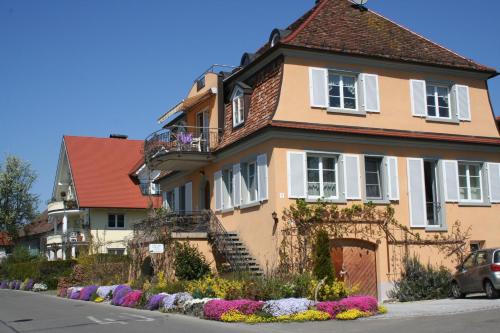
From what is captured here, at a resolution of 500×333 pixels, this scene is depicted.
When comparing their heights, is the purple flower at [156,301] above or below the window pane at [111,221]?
below

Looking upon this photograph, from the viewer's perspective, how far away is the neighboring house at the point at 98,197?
49031mm

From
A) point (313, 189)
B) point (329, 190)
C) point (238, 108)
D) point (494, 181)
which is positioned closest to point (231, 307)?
point (313, 189)

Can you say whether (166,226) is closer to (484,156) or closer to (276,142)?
(276,142)

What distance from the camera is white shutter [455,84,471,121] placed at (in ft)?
86.2

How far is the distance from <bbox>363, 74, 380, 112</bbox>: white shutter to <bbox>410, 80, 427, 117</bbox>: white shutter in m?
1.71

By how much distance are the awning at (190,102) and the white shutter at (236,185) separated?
4289 millimetres

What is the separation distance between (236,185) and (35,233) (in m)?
44.7

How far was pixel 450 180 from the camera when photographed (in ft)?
83.3

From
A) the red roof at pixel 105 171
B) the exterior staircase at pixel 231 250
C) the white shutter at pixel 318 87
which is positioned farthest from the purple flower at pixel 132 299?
the red roof at pixel 105 171

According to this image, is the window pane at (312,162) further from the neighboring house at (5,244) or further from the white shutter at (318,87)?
the neighboring house at (5,244)

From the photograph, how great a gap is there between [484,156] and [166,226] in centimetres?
1357

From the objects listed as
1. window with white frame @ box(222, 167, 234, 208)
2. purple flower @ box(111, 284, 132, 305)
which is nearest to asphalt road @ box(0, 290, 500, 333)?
purple flower @ box(111, 284, 132, 305)

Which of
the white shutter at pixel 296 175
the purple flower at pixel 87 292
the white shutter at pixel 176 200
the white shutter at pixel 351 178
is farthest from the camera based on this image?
the white shutter at pixel 176 200

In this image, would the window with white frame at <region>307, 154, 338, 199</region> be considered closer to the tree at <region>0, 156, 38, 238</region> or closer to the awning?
the awning
